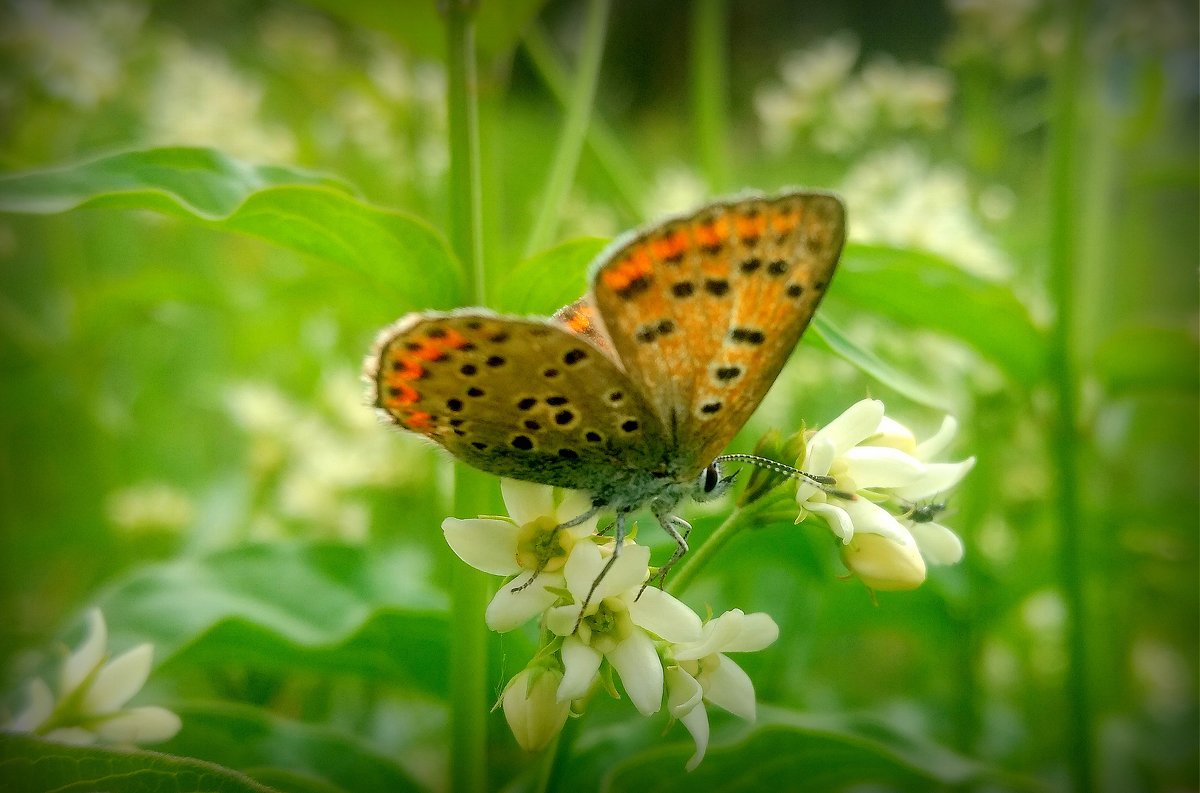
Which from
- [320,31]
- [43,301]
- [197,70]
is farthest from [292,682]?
[320,31]

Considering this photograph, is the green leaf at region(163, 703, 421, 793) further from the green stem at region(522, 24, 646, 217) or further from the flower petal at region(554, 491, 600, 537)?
the green stem at region(522, 24, 646, 217)

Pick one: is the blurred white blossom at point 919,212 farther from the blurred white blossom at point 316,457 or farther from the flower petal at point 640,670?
the flower petal at point 640,670

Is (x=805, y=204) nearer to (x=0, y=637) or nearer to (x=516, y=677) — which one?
(x=516, y=677)

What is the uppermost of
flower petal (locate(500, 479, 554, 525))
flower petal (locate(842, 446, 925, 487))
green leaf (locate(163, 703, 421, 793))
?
flower petal (locate(842, 446, 925, 487))

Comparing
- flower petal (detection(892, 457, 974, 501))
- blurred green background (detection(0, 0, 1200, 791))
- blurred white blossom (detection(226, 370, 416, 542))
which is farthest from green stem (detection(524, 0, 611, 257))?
blurred white blossom (detection(226, 370, 416, 542))

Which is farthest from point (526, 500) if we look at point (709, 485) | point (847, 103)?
point (847, 103)

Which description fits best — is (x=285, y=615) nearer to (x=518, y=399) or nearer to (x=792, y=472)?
(x=518, y=399)

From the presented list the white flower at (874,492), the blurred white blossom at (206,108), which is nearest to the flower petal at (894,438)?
Answer: the white flower at (874,492)
